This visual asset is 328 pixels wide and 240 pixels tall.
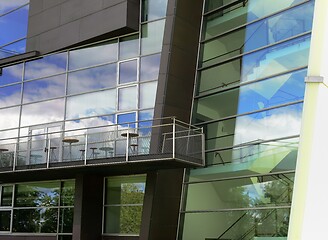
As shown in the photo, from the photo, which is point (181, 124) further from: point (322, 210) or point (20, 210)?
point (322, 210)

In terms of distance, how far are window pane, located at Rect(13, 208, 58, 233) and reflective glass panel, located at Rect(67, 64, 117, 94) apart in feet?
16.6

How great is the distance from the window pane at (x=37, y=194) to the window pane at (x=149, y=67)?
6.05 metres

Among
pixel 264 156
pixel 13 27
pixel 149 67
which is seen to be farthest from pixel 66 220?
pixel 13 27

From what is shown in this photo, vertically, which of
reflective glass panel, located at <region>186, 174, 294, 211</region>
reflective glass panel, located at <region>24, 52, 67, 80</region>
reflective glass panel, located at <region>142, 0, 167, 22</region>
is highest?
reflective glass panel, located at <region>142, 0, 167, 22</region>

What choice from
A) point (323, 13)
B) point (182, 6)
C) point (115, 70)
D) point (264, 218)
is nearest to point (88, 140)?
point (115, 70)

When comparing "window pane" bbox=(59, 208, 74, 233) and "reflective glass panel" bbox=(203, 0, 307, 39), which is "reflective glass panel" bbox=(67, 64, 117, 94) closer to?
"reflective glass panel" bbox=(203, 0, 307, 39)

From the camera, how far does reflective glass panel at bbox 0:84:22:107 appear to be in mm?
20547

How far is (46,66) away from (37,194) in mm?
5554

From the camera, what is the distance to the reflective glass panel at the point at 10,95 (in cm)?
2055

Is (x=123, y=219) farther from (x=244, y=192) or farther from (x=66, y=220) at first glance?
(x=244, y=192)

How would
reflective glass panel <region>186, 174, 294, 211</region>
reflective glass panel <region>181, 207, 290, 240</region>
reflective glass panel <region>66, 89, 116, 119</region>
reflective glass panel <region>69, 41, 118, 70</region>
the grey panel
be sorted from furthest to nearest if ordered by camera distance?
reflective glass panel <region>69, 41, 118, 70</region>, reflective glass panel <region>66, 89, 116, 119</region>, the grey panel, reflective glass panel <region>186, 174, 294, 211</region>, reflective glass panel <region>181, 207, 290, 240</region>

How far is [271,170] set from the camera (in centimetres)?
1285

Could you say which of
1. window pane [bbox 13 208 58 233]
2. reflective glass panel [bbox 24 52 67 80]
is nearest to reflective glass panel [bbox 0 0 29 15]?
reflective glass panel [bbox 24 52 67 80]

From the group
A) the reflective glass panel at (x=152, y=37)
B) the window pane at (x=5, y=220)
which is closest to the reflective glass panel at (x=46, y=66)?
the reflective glass panel at (x=152, y=37)
